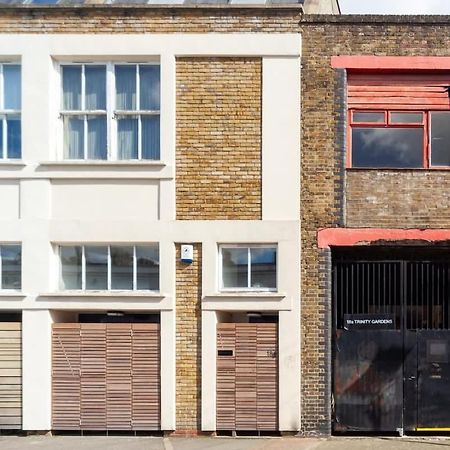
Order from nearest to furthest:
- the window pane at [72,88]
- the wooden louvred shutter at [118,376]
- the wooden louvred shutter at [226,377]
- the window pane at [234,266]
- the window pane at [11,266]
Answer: the wooden louvred shutter at [226,377] → the wooden louvred shutter at [118,376] → the window pane at [234,266] → the window pane at [11,266] → the window pane at [72,88]

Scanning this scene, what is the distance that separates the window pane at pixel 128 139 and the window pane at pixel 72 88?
36.0 inches

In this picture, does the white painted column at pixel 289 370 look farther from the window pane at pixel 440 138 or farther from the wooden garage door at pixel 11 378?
the wooden garage door at pixel 11 378

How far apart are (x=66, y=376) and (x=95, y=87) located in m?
5.26

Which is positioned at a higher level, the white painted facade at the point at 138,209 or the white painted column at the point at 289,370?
the white painted facade at the point at 138,209

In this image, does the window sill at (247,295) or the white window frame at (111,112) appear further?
the white window frame at (111,112)

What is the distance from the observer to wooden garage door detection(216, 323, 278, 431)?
1244 cm

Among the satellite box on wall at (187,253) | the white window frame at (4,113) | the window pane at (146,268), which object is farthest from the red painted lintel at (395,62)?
the white window frame at (4,113)

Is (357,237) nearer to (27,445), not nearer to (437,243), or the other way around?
(437,243)

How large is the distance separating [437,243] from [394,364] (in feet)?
7.47

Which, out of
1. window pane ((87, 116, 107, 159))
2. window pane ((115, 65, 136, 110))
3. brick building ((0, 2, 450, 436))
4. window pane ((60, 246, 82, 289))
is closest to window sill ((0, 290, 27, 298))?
brick building ((0, 2, 450, 436))

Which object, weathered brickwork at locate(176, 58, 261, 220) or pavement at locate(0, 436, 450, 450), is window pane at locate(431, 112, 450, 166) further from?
pavement at locate(0, 436, 450, 450)

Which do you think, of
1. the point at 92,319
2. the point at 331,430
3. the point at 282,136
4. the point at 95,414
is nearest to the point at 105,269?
the point at 92,319

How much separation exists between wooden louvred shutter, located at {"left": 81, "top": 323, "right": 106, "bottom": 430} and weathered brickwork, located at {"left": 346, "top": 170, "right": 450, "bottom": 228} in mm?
4930

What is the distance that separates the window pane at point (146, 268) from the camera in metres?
12.8
